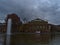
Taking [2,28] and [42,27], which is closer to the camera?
[2,28]

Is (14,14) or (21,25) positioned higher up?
(14,14)

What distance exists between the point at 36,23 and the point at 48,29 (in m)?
7.11

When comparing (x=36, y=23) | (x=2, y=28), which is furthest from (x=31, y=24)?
(x=2, y=28)

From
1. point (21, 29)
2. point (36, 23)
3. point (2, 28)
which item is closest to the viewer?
point (2, 28)

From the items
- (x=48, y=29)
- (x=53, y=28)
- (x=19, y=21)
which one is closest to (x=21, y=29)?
(x=19, y=21)

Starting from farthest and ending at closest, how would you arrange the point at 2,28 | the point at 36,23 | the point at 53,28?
the point at 53,28, the point at 36,23, the point at 2,28

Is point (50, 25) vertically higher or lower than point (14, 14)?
lower

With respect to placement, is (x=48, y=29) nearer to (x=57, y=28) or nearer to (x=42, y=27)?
(x=42, y=27)

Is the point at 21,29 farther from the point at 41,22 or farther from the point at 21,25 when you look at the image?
the point at 41,22

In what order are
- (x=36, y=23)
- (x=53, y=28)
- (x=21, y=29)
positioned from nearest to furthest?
(x=21, y=29), (x=36, y=23), (x=53, y=28)

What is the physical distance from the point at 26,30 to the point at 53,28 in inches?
677

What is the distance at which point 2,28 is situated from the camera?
70062mm

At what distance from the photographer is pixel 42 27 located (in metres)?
78.1

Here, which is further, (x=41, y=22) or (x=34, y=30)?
(x=41, y=22)
